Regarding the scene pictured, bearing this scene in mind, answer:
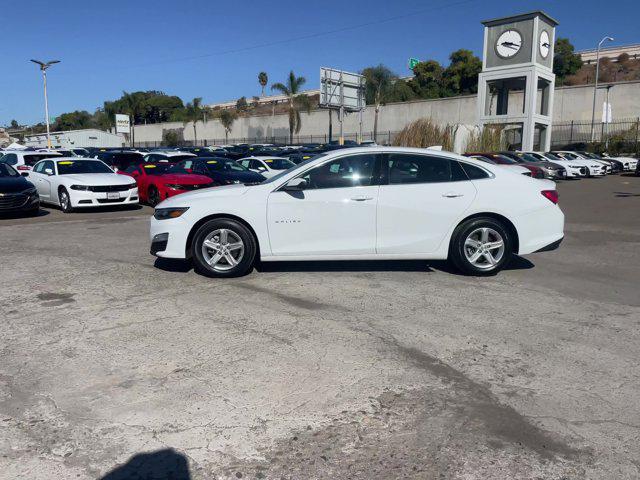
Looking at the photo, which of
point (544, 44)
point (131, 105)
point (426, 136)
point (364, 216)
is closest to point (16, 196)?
point (364, 216)

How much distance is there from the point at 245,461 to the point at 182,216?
4361 mm

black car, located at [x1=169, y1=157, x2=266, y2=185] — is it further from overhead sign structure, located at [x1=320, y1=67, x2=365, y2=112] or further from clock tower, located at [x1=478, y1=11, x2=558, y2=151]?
clock tower, located at [x1=478, y1=11, x2=558, y2=151]

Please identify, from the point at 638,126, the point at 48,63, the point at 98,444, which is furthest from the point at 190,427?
the point at 48,63

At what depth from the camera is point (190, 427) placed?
3.38 m

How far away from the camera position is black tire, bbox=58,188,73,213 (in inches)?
570

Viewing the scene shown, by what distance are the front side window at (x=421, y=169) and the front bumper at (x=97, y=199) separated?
9.55 m

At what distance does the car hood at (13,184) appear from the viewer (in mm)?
13086

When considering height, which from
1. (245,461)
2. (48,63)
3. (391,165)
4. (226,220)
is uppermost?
(48,63)

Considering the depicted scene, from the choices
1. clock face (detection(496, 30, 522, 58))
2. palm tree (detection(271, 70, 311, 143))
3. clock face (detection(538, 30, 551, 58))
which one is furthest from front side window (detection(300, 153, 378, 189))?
palm tree (detection(271, 70, 311, 143))

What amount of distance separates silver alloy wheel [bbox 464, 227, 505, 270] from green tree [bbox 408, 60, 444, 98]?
76492mm

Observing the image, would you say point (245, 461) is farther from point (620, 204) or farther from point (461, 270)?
point (620, 204)

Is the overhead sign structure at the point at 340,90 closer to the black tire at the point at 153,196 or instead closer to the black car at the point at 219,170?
the black car at the point at 219,170

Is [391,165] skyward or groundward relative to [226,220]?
skyward

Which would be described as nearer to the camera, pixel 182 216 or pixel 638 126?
pixel 182 216
